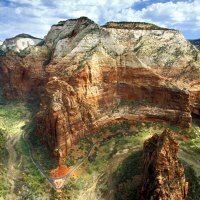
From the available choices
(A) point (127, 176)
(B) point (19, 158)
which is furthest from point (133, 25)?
(A) point (127, 176)

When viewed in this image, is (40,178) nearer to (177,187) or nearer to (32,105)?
(177,187)

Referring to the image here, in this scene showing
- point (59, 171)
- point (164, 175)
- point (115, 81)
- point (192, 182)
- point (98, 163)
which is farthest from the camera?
point (115, 81)

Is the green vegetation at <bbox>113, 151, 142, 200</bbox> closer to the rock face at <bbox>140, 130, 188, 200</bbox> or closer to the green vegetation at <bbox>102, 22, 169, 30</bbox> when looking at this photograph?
the rock face at <bbox>140, 130, 188, 200</bbox>

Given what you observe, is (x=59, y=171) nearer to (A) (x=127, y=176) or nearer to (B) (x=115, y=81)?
(A) (x=127, y=176)

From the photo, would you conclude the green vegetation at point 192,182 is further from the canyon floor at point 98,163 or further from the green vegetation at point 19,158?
the green vegetation at point 19,158

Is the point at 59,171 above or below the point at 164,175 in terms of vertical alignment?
below

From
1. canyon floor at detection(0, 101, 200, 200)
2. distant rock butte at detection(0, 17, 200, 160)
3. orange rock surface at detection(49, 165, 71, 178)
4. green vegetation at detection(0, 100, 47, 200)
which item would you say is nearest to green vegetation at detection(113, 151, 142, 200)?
canyon floor at detection(0, 101, 200, 200)
